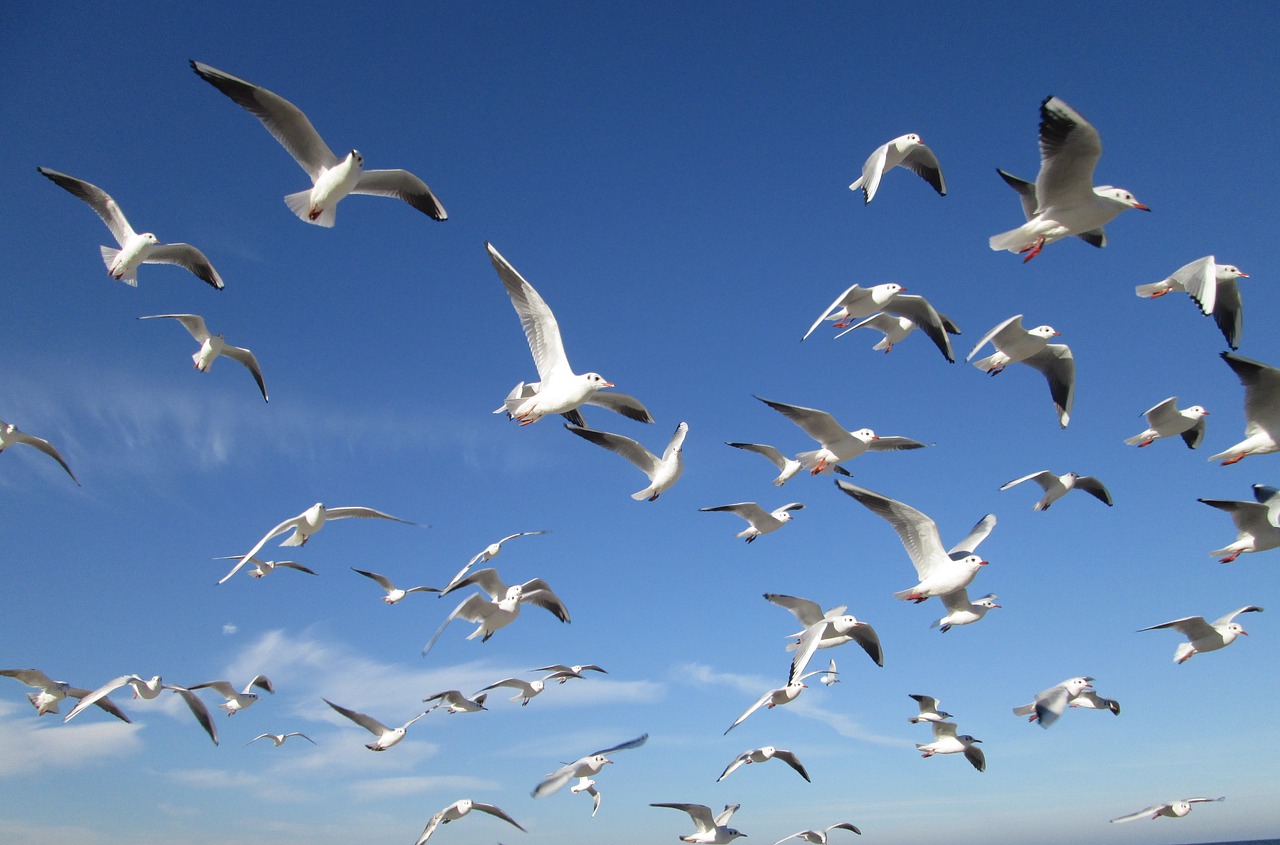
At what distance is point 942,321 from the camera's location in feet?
46.8

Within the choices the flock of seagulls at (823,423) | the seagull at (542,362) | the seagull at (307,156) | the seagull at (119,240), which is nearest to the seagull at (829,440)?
the flock of seagulls at (823,423)

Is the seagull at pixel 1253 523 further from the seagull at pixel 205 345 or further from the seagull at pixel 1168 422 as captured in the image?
the seagull at pixel 205 345

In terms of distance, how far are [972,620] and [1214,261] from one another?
5.92 m

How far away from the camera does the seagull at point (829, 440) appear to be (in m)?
12.5

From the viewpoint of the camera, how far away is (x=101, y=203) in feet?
43.5

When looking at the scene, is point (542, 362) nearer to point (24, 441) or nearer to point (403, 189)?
point (403, 189)

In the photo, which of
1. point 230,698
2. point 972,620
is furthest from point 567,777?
point 230,698

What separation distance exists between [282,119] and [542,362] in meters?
4.13

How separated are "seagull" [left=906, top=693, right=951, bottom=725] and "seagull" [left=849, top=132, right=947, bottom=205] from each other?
8288 millimetres

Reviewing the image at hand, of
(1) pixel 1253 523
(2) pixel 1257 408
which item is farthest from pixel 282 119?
(1) pixel 1253 523

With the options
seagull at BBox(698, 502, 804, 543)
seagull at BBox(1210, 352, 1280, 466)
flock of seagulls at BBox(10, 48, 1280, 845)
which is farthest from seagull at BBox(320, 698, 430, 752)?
seagull at BBox(1210, 352, 1280, 466)

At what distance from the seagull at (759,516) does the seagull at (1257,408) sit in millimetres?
6529

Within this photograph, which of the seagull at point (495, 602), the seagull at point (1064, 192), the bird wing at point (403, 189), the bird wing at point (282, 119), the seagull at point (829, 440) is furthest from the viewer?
the seagull at point (495, 602)

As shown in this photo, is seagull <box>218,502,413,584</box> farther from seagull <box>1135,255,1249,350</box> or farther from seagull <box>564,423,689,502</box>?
seagull <box>1135,255,1249,350</box>
